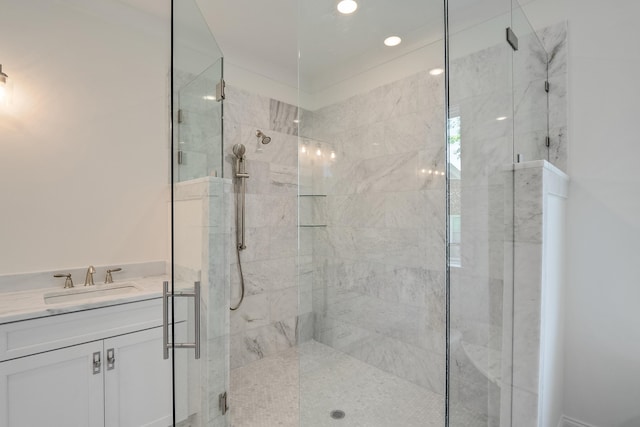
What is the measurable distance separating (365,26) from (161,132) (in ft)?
5.66

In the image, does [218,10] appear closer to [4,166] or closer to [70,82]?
[70,82]

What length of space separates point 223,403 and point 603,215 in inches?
92.2

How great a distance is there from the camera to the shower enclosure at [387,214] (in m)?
1.34

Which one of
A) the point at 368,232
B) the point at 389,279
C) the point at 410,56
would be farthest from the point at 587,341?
the point at 410,56

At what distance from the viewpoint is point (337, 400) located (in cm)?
173

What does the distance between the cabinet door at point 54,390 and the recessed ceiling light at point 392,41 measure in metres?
2.33

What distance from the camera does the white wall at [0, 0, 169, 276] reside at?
182 cm

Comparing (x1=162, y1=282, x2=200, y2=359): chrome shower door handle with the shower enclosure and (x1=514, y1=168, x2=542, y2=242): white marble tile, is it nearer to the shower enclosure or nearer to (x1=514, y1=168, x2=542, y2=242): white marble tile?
the shower enclosure

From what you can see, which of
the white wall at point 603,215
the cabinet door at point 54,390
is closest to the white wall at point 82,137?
the cabinet door at point 54,390

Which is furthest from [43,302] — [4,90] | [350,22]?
[350,22]

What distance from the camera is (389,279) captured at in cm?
193

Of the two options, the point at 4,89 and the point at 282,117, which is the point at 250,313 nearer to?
the point at 282,117

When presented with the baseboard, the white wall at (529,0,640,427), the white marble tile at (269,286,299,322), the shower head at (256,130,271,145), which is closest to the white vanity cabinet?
the white marble tile at (269,286,299,322)

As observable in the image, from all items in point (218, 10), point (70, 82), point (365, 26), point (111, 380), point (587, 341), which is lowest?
point (111, 380)
